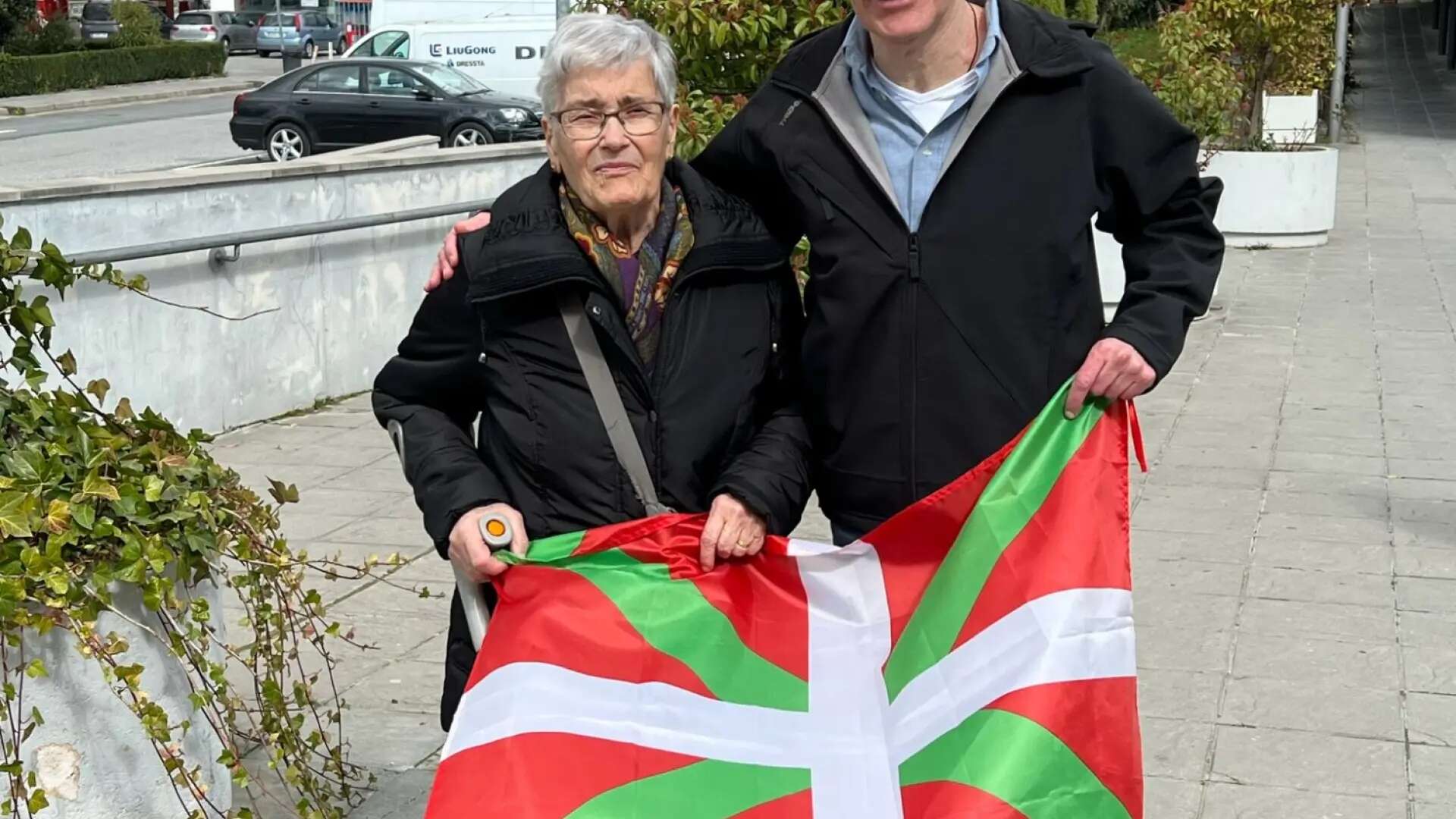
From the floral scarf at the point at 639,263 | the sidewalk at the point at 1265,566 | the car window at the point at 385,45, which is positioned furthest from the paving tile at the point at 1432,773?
the car window at the point at 385,45

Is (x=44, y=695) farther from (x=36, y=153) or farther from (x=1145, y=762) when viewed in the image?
(x=36, y=153)

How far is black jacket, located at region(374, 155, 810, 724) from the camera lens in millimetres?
3086

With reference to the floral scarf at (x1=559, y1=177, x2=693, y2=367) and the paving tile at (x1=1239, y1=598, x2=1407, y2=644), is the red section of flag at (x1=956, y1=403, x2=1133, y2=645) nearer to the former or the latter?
the floral scarf at (x1=559, y1=177, x2=693, y2=367)

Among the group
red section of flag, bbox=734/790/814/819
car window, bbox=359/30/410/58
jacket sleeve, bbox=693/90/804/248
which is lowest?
red section of flag, bbox=734/790/814/819

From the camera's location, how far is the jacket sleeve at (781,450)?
10.2 feet

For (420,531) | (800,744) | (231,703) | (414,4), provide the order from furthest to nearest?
(414,4)
(420,531)
(231,703)
(800,744)

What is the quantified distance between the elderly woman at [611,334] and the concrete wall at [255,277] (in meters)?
4.64

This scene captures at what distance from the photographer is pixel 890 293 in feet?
10.3

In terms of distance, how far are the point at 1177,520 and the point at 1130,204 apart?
14.3ft

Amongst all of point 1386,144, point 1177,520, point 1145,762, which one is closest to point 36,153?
point 1386,144

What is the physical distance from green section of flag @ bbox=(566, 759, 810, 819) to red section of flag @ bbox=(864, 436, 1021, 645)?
38cm

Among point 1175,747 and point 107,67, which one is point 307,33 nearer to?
point 107,67

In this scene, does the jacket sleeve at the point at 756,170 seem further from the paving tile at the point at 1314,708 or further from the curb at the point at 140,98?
the curb at the point at 140,98

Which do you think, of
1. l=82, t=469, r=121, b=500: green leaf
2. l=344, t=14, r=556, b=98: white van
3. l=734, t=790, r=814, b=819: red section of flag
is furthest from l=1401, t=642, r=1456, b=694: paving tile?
l=344, t=14, r=556, b=98: white van
